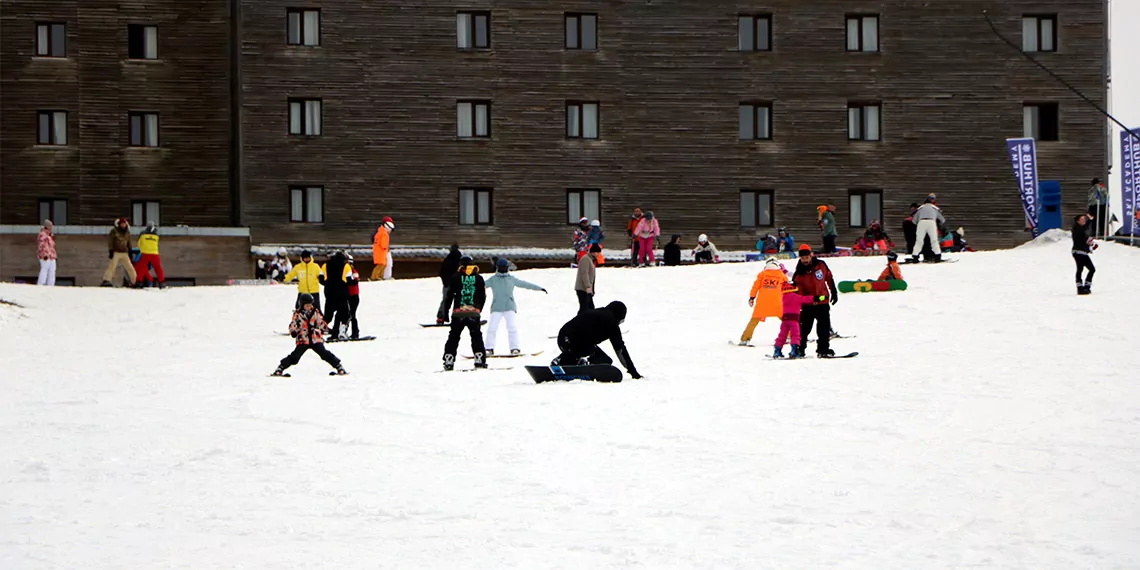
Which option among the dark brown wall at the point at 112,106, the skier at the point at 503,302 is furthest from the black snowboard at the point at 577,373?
the dark brown wall at the point at 112,106

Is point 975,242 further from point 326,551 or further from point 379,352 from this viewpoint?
point 326,551

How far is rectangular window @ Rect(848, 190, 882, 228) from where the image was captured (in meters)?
45.8

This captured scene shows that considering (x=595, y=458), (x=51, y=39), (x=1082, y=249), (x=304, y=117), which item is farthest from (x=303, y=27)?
(x=595, y=458)

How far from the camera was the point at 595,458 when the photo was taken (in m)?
12.3

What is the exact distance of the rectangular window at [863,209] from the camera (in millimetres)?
45781

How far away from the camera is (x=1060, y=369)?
57.9 feet

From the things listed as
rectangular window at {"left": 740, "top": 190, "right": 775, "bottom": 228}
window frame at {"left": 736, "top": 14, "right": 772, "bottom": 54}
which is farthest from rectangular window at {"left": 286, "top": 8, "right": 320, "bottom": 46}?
rectangular window at {"left": 740, "top": 190, "right": 775, "bottom": 228}

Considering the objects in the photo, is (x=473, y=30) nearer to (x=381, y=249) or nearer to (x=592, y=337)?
(x=381, y=249)

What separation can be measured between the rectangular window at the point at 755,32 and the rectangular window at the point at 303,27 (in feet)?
40.9

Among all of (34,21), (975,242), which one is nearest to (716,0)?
(975,242)

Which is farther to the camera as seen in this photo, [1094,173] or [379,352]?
[1094,173]

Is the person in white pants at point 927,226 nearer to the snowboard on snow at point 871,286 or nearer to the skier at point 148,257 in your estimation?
the snowboard on snow at point 871,286

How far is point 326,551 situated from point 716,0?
38.0 metres

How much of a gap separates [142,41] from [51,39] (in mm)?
2618
